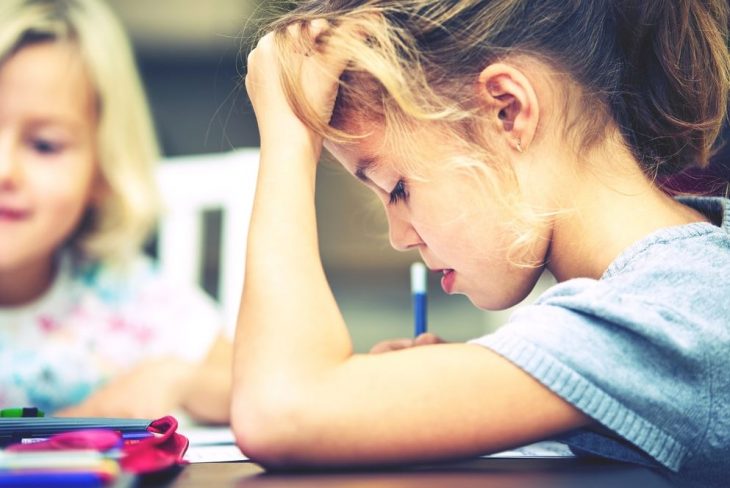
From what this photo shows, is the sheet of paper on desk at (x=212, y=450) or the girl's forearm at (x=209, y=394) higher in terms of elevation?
the sheet of paper on desk at (x=212, y=450)

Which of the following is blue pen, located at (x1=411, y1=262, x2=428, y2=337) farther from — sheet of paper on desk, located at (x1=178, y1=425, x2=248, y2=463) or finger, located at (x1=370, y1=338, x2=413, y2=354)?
sheet of paper on desk, located at (x1=178, y1=425, x2=248, y2=463)

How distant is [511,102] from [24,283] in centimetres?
111

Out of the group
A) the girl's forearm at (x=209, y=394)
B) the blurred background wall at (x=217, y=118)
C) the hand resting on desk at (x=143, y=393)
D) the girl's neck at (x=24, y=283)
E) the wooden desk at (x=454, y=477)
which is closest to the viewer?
the wooden desk at (x=454, y=477)

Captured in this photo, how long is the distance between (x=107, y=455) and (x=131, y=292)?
3.71 feet

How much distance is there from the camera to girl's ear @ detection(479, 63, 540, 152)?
655 millimetres

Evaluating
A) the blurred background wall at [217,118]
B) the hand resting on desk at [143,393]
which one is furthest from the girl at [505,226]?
the blurred background wall at [217,118]

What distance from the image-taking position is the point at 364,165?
0.69 meters

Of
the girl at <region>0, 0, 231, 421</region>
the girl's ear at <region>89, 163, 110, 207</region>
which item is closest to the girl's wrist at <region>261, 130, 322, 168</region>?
the girl at <region>0, 0, 231, 421</region>

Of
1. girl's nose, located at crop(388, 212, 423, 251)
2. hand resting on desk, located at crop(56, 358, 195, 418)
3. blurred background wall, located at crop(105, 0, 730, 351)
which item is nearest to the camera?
girl's nose, located at crop(388, 212, 423, 251)

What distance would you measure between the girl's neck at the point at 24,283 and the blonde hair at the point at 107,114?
0.26ft

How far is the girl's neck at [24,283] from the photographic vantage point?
145cm

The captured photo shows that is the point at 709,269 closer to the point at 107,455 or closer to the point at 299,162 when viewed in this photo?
the point at 299,162

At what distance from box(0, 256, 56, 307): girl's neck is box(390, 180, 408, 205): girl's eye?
0.97m

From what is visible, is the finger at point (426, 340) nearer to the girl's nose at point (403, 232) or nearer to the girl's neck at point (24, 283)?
the girl's nose at point (403, 232)
